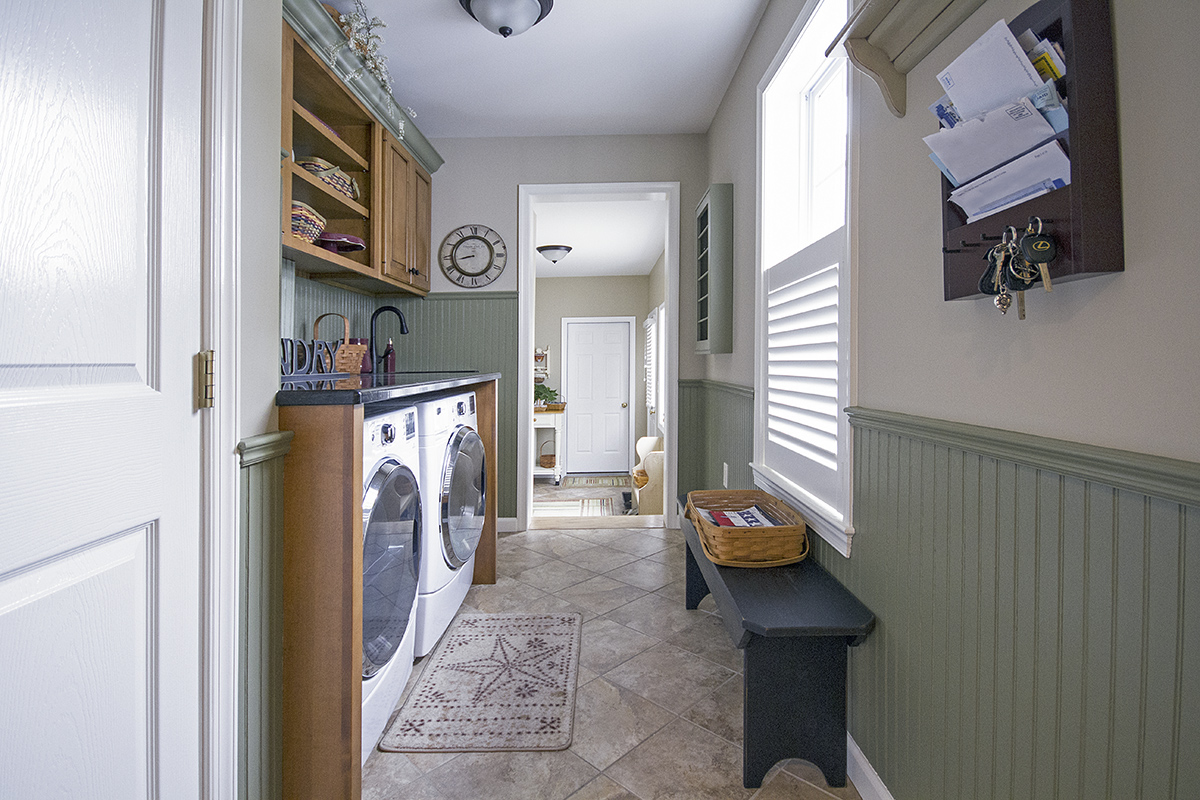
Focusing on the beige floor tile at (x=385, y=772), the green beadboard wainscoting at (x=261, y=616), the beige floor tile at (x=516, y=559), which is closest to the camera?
the green beadboard wainscoting at (x=261, y=616)

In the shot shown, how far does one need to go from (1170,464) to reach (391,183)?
10.1 feet

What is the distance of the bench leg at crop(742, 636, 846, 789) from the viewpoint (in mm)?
1432

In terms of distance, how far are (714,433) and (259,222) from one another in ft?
8.68

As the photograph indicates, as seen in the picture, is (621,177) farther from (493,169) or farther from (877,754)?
(877,754)

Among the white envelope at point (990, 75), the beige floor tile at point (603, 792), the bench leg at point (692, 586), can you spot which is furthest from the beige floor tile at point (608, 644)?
the white envelope at point (990, 75)

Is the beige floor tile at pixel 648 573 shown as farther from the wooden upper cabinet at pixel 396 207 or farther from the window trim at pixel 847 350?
the wooden upper cabinet at pixel 396 207

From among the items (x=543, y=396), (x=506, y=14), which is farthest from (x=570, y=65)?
(x=543, y=396)

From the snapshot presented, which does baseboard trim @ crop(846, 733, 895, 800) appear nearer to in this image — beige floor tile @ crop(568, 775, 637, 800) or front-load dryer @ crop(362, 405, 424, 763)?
beige floor tile @ crop(568, 775, 637, 800)

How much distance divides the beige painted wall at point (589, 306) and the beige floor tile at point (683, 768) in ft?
20.2

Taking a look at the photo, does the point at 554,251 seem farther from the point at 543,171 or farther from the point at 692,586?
the point at 692,586

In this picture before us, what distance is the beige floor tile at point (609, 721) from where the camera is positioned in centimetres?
158

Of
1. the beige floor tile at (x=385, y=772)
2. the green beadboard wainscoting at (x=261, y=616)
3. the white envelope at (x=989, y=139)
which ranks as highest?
the white envelope at (x=989, y=139)

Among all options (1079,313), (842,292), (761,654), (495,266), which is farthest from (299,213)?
(1079,313)

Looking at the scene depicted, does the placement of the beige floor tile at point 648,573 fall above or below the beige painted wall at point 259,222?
below
